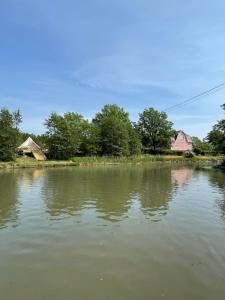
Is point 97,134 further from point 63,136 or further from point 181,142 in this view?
point 181,142

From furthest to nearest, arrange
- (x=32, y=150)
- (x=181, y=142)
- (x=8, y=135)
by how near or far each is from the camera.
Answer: (x=181, y=142) < (x=32, y=150) < (x=8, y=135)

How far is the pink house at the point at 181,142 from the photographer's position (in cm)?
10081

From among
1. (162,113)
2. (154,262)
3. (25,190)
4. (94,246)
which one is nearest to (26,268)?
(94,246)

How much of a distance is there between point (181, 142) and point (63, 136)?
169ft

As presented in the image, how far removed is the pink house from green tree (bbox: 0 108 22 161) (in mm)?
59901

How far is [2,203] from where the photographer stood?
15984 millimetres

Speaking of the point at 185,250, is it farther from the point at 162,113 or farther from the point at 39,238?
the point at 162,113

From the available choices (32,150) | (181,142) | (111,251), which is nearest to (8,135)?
(32,150)

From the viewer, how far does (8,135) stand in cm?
5044

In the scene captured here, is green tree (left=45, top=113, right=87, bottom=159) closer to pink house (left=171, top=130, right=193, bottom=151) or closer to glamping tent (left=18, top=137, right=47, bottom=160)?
glamping tent (left=18, top=137, right=47, bottom=160)

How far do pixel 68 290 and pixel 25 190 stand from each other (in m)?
15.9

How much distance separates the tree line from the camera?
170 feet

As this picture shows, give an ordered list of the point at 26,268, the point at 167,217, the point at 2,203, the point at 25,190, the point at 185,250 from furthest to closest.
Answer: the point at 25,190
the point at 2,203
the point at 167,217
the point at 185,250
the point at 26,268

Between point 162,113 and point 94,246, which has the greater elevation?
point 162,113
